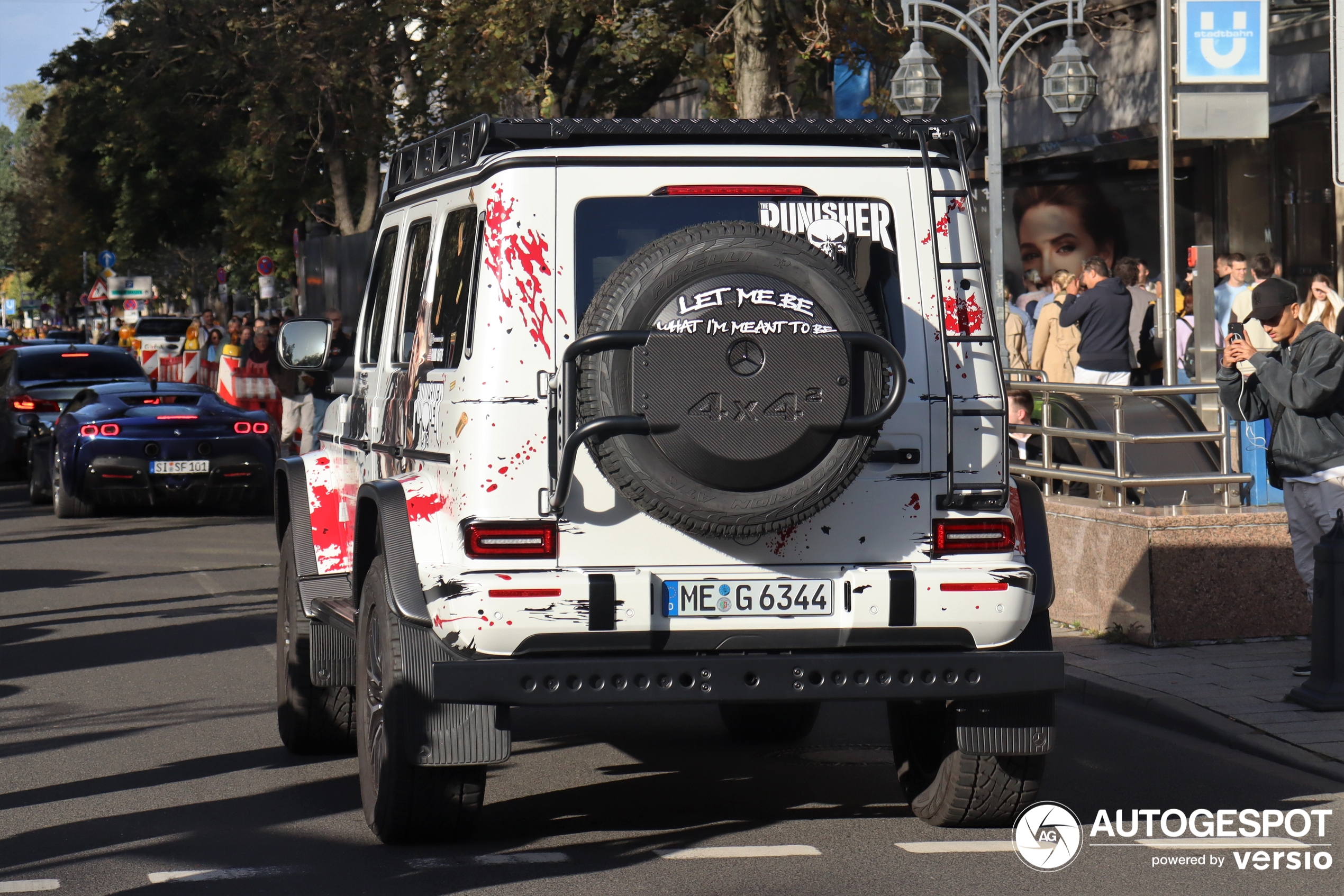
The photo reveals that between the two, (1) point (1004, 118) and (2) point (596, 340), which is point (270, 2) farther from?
(2) point (596, 340)

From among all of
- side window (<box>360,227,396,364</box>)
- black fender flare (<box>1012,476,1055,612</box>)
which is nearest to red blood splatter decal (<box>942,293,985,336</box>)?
black fender flare (<box>1012,476,1055,612</box>)

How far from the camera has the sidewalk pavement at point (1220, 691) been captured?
25.6 feet

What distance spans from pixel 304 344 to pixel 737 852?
3.01m

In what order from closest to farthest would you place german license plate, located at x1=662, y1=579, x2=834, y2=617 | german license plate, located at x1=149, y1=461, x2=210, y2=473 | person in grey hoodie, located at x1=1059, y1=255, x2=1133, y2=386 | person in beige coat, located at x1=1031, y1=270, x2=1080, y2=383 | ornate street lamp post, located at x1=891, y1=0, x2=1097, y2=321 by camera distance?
german license plate, located at x1=662, y1=579, x2=834, y2=617 < person in grey hoodie, located at x1=1059, y1=255, x2=1133, y2=386 < person in beige coat, located at x1=1031, y1=270, x2=1080, y2=383 < german license plate, located at x1=149, y1=461, x2=210, y2=473 < ornate street lamp post, located at x1=891, y1=0, x2=1097, y2=321

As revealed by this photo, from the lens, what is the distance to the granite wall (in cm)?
996

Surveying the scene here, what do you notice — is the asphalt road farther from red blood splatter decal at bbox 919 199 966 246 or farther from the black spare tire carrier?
red blood splatter decal at bbox 919 199 966 246

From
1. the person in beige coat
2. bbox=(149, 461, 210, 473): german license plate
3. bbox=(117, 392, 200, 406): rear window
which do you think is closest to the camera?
the person in beige coat

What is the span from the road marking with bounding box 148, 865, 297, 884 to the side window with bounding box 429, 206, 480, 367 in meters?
1.61

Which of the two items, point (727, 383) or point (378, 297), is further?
point (378, 297)

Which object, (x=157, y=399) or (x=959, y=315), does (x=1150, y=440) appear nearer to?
(x=959, y=315)

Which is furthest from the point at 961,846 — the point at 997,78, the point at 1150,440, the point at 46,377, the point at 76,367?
the point at 76,367

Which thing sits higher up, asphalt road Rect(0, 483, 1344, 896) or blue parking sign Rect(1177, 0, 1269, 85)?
blue parking sign Rect(1177, 0, 1269, 85)

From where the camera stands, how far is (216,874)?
19.1 feet

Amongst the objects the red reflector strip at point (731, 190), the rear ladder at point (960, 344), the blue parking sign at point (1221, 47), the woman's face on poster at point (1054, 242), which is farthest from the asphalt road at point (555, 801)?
the woman's face on poster at point (1054, 242)
